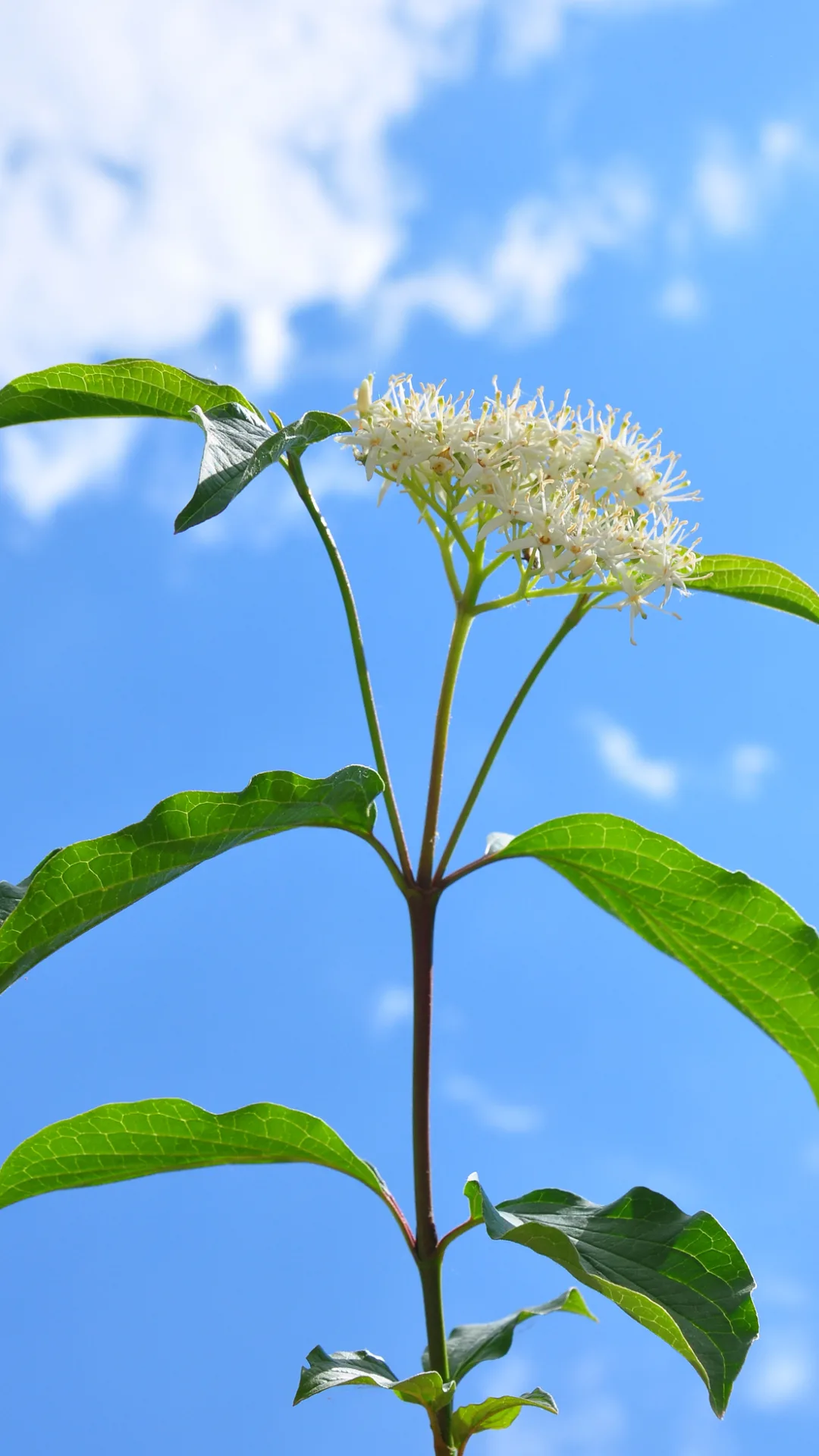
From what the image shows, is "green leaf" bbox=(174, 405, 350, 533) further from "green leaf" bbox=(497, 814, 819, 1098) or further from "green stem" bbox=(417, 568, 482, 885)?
"green leaf" bbox=(497, 814, 819, 1098)

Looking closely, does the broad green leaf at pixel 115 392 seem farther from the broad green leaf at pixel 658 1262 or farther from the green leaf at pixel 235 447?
the broad green leaf at pixel 658 1262

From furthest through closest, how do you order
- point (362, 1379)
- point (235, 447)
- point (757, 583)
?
point (757, 583) → point (362, 1379) → point (235, 447)

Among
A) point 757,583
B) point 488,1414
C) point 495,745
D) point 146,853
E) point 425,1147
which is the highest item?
A: point 757,583

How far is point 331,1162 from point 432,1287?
0.53 feet

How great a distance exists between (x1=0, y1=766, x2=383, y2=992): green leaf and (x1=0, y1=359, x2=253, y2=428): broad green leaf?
446mm

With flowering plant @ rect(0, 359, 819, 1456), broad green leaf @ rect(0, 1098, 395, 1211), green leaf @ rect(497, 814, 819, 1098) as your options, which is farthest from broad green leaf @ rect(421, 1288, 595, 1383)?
green leaf @ rect(497, 814, 819, 1098)

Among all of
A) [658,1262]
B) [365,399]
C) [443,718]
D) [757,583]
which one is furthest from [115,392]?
[658,1262]

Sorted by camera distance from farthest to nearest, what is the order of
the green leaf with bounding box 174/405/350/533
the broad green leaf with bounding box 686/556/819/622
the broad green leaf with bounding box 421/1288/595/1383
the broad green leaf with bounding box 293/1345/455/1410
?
the broad green leaf with bounding box 686/556/819/622
the broad green leaf with bounding box 421/1288/595/1383
the broad green leaf with bounding box 293/1345/455/1410
the green leaf with bounding box 174/405/350/533

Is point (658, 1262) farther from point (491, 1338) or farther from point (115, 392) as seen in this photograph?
point (115, 392)

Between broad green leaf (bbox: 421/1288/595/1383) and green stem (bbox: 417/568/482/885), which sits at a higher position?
green stem (bbox: 417/568/482/885)

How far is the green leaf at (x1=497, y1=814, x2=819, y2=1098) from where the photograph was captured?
1226 mm

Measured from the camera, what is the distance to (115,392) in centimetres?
136

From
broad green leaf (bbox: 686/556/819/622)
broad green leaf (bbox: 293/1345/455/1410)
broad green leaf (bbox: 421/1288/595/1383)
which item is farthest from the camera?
broad green leaf (bbox: 686/556/819/622)

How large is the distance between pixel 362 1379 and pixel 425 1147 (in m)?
0.23
